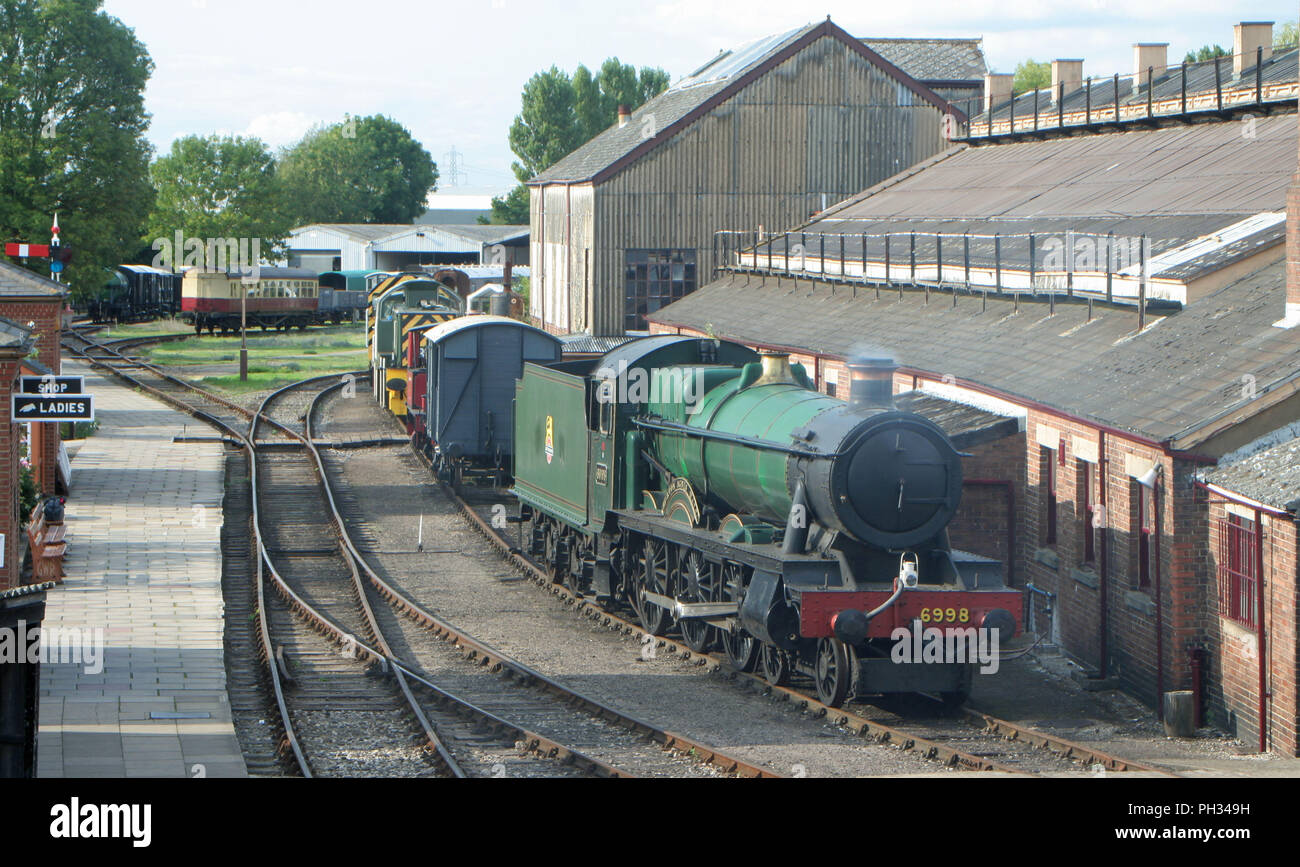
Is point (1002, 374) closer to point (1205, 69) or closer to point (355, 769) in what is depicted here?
point (355, 769)

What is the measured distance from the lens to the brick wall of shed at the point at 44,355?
22750 mm

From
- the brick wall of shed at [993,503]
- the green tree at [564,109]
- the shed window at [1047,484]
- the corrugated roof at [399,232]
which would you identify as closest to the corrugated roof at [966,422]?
the brick wall of shed at [993,503]

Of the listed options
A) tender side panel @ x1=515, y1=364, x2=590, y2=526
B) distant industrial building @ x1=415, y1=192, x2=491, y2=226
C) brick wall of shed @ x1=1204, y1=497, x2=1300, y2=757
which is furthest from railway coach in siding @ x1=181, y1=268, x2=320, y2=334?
distant industrial building @ x1=415, y1=192, x2=491, y2=226

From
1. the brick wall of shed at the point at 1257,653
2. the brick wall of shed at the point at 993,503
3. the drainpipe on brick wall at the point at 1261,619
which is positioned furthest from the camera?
the brick wall of shed at the point at 993,503

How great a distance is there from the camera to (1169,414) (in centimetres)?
1406

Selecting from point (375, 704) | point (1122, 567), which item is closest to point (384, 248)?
point (375, 704)

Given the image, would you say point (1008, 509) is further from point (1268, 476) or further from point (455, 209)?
point (455, 209)

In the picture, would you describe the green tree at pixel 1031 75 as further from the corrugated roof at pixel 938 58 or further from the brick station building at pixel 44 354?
the brick station building at pixel 44 354

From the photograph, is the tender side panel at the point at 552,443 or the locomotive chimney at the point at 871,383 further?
the tender side panel at the point at 552,443

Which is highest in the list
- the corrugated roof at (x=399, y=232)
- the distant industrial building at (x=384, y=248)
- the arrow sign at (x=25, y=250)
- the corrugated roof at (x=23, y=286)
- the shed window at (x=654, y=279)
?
the corrugated roof at (x=399, y=232)

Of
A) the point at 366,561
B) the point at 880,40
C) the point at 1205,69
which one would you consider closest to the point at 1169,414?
the point at 366,561

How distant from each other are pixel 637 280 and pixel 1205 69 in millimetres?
17184

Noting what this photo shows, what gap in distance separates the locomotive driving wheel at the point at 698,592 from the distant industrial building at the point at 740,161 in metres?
24.3

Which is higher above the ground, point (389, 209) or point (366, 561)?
point (389, 209)
